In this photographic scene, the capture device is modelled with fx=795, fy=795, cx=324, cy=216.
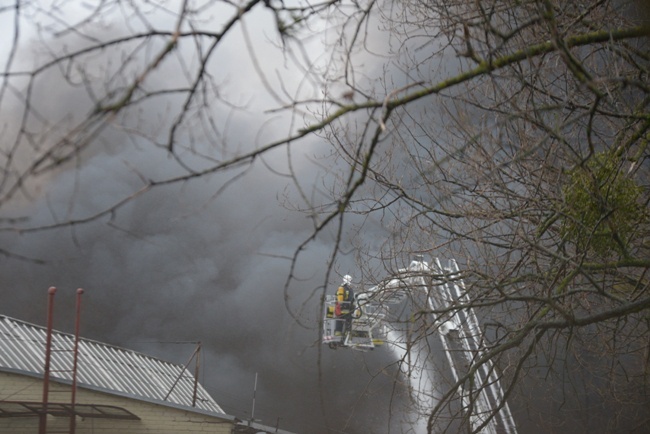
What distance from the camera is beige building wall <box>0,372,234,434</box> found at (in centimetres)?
1306

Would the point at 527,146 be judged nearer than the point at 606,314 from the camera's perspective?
No

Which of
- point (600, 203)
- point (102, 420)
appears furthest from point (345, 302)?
point (102, 420)

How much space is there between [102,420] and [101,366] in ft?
6.16

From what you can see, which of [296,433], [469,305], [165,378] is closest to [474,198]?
[469,305]

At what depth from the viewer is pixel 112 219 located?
3.05m

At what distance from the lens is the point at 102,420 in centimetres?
1466

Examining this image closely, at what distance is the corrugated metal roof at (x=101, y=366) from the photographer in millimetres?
14539

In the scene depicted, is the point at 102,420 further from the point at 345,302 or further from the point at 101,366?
the point at 345,302

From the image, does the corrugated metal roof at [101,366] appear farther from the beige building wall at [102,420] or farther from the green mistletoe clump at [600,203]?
the green mistletoe clump at [600,203]

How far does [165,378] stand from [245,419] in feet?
6.98

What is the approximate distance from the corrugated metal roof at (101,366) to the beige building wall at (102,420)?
0.53ft

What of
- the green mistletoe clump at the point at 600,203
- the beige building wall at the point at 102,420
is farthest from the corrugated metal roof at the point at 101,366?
the green mistletoe clump at the point at 600,203

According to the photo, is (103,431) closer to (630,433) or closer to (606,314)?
(630,433)

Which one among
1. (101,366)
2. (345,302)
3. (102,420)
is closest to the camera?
(345,302)
